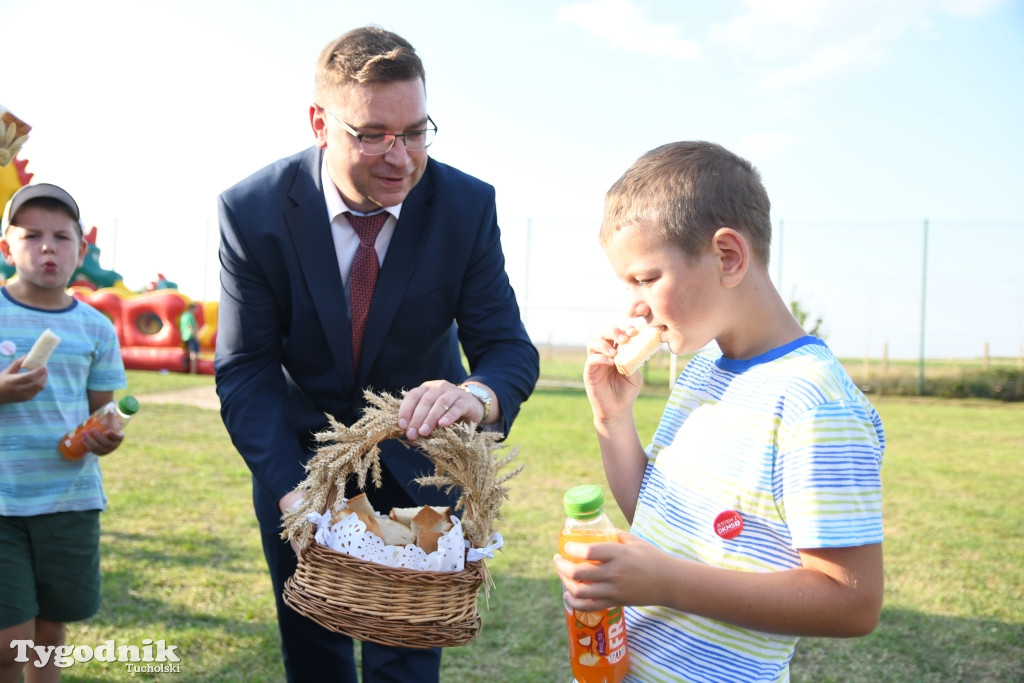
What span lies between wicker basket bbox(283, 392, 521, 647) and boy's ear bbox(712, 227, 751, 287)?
0.76 meters

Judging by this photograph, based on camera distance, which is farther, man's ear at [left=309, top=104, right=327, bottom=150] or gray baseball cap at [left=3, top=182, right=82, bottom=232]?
gray baseball cap at [left=3, top=182, right=82, bottom=232]

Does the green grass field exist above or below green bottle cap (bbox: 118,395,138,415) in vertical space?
below

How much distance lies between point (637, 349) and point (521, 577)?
3.64 meters

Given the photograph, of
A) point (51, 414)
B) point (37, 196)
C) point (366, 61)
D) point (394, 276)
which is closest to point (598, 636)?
point (394, 276)

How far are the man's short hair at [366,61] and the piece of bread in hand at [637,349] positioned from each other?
1.12m

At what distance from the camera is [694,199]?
1.60m

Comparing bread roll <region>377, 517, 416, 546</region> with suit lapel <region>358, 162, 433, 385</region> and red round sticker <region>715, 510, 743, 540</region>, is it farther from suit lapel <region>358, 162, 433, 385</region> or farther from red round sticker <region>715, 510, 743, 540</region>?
red round sticker <region>715, 510, 743, 540</region>

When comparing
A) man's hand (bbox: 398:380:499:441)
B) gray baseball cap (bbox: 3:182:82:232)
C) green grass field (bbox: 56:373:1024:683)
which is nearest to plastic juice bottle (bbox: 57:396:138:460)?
gray baseball cap (bbox: 3:182:82:232)

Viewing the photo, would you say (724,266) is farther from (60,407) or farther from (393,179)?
(60,407)

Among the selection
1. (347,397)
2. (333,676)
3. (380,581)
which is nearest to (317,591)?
(380,581)

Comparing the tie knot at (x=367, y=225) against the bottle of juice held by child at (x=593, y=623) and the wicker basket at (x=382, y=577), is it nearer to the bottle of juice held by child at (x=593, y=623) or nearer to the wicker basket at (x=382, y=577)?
the wicker basket at (x=382, y=577)

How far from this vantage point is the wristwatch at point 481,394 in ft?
7.75

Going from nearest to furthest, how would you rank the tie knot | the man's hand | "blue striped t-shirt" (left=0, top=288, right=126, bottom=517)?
the man's hand, the tie knot, "blue striped t-shirt" (left=0, top=288, right=126, bottom=517)

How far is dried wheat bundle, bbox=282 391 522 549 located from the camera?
6.63ft
